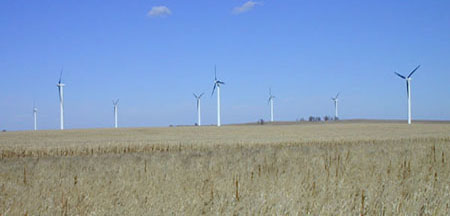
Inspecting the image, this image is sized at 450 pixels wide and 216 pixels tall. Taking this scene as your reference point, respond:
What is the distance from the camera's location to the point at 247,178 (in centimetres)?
1191

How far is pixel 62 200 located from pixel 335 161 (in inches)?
373

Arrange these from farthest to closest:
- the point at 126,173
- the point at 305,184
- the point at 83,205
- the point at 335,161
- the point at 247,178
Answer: the point at 335,161 < the point at 126,173 < the point at 247,178 < the point at 305,184 < the point at 83,205

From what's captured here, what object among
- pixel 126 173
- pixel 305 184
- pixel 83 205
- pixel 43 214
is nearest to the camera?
pixel 43 214

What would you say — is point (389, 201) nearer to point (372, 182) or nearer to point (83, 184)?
point (372, 182)

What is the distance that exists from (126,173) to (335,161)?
696 centimetres

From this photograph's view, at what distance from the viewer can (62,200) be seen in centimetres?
905

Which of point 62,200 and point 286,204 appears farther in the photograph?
point 62,200

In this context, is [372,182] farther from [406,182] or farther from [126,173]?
[126,173]

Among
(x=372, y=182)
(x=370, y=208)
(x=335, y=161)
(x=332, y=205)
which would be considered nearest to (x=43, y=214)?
(x=332, y=205)

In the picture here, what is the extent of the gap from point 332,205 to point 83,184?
6.00 m

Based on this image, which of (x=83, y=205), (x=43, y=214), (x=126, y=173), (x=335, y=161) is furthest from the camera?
(x=335, y=161)

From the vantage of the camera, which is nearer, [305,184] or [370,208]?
[370,208]

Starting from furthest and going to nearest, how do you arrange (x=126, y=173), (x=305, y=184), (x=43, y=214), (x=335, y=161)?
(x=335, y=161) → (x=126, y=173) → (x=305, y=184) → (x=43, y=214)

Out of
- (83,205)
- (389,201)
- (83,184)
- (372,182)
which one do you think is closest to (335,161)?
(372,182)
